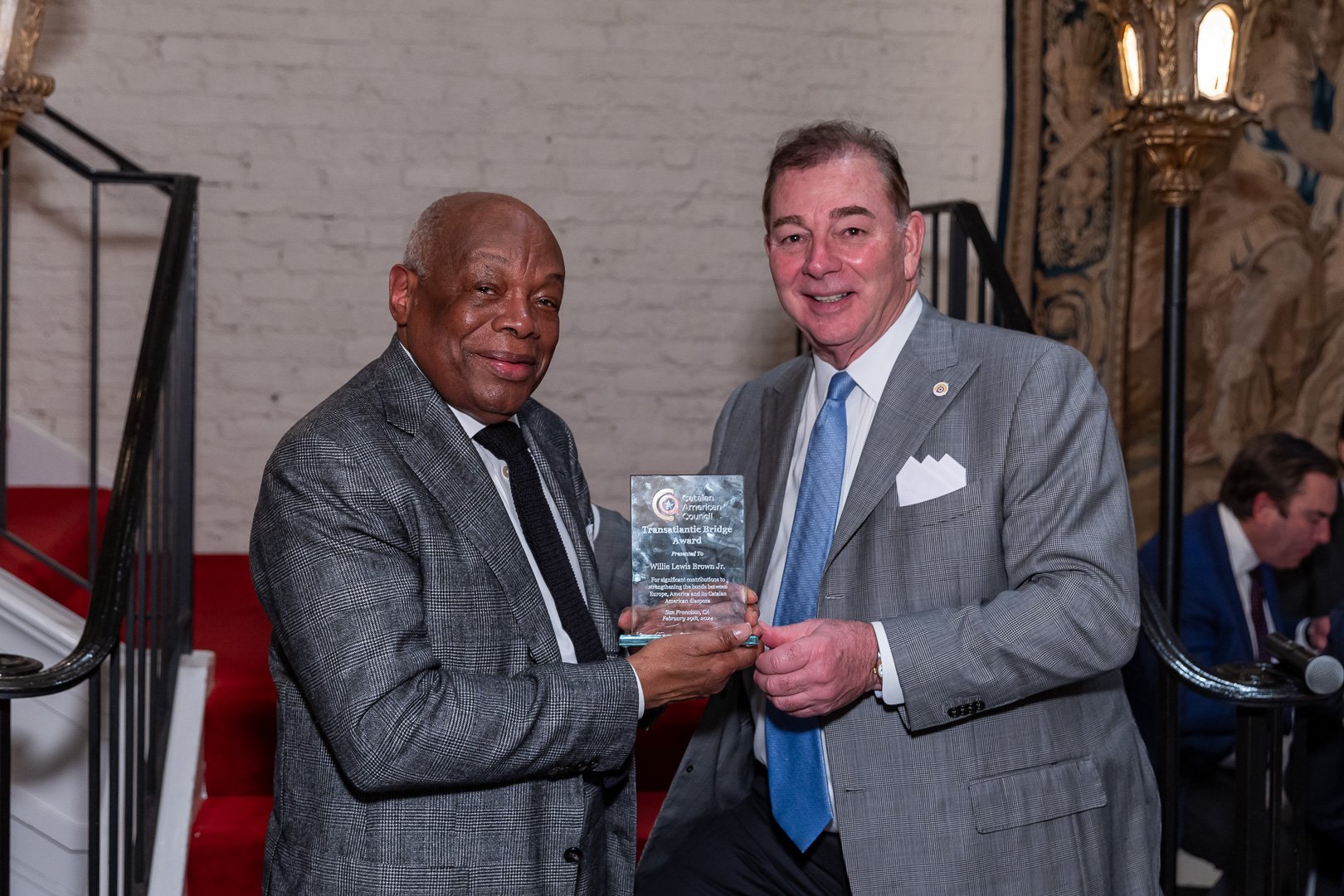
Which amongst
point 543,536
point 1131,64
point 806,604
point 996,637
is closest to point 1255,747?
point 996,637

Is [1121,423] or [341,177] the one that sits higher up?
[341,177]

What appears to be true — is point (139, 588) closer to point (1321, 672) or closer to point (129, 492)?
point (129, 492)

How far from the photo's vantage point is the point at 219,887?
258 cm

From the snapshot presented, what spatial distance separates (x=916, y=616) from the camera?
1789 mm

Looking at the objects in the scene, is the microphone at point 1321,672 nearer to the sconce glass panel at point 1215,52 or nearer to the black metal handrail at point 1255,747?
the black metal handrail at point 1255,747

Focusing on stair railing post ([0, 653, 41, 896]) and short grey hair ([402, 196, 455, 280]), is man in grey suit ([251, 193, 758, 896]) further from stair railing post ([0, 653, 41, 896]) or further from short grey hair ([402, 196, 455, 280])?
stair railing post ([0, 653, 41, 896])

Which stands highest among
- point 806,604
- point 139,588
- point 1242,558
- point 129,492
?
point 129,492

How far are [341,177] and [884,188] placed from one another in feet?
8.72

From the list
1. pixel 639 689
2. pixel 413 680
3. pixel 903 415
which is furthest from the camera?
pixel 903 415

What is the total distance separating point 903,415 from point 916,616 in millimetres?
303

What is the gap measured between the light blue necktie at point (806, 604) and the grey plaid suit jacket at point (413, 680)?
0.34 metres

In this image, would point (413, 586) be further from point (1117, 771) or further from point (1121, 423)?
point (1121, 423)

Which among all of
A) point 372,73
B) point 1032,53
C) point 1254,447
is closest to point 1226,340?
point 1254,447

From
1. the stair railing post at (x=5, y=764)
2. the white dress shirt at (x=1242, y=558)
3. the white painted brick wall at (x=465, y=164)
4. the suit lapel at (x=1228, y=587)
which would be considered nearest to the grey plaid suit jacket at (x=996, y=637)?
the stair railing post at (x=5, y=764)
